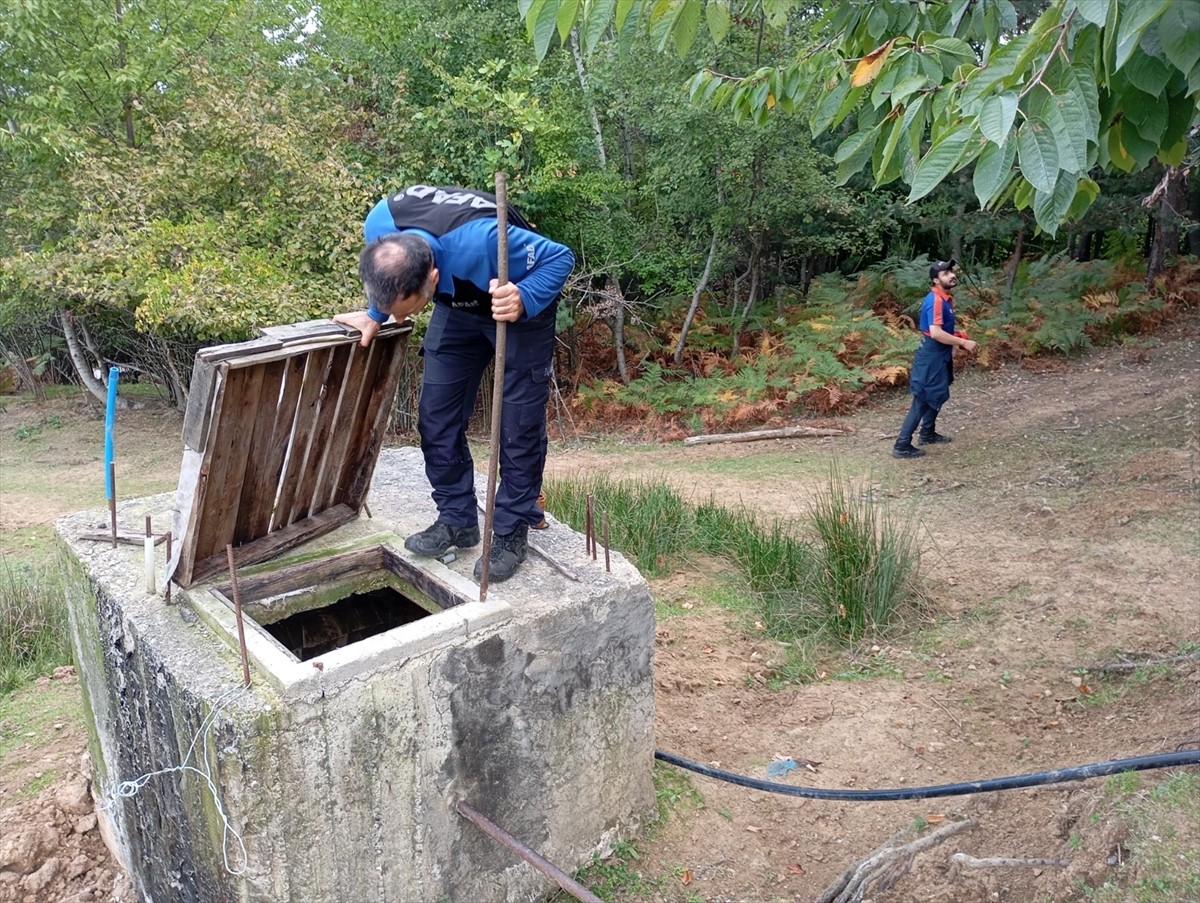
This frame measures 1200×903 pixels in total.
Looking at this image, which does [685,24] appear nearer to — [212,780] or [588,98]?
[212,780]

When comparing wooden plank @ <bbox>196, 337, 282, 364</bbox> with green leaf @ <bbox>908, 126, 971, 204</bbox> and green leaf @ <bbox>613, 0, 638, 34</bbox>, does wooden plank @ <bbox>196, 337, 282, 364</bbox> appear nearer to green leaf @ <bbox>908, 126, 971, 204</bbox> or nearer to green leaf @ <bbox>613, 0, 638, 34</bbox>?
green leaf @ <bbox>613, 0, 638, 34</bbox>

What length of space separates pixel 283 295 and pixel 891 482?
220 inches

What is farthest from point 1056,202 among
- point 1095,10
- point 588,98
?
point 588,98

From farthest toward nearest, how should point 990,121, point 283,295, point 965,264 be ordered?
point 965,264, point 283,295, point 990,121

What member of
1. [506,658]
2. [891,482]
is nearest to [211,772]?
[506,658]

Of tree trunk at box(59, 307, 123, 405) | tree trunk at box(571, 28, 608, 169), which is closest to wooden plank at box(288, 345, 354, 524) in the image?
tree trunk at box(571, 28, 608, 169)

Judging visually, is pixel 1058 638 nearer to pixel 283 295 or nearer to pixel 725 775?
pixel 725 775

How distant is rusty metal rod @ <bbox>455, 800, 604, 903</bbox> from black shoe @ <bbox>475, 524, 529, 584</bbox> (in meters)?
0.70

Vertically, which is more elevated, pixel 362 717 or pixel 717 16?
pixel 717 16

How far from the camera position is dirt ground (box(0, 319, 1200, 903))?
123 inches

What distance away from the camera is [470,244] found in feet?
9.46

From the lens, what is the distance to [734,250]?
1095 centimetres

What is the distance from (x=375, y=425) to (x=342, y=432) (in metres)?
0.14

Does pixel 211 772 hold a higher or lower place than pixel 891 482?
higher
